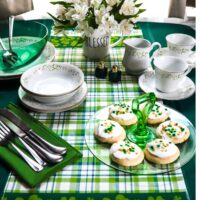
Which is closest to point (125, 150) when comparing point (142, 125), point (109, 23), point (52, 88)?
point (142, 125)

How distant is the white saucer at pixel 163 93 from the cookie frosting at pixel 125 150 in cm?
26

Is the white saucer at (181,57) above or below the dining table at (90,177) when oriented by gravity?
above

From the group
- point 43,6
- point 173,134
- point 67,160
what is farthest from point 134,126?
point 43,6

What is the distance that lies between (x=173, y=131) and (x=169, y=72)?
0.69ft

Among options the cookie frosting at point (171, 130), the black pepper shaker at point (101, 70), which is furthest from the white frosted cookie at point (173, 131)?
the black pepper shaker at point (101, 70)

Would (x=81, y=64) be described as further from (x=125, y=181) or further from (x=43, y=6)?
(x=43, y=6)

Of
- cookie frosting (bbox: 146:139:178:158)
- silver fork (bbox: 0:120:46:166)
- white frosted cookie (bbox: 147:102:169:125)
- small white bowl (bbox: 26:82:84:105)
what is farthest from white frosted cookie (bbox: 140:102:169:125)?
silver fork (bbox: 0:120:46:166)

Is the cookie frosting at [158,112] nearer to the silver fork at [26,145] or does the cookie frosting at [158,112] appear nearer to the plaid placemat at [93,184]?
the plaid placemat at [93,184]

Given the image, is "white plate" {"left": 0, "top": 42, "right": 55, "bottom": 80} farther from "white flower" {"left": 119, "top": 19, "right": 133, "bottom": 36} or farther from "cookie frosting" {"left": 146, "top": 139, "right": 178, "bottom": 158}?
"cookie frosting" {"left": 146, "top": 139, "right": 178, "bottom": 158}

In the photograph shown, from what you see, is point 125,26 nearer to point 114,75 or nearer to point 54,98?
point 114,75

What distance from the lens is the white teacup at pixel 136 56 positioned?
1.11 metres

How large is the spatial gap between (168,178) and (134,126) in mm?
192

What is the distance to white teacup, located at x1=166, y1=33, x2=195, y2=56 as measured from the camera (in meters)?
1.14

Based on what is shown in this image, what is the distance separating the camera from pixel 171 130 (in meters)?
0.86
